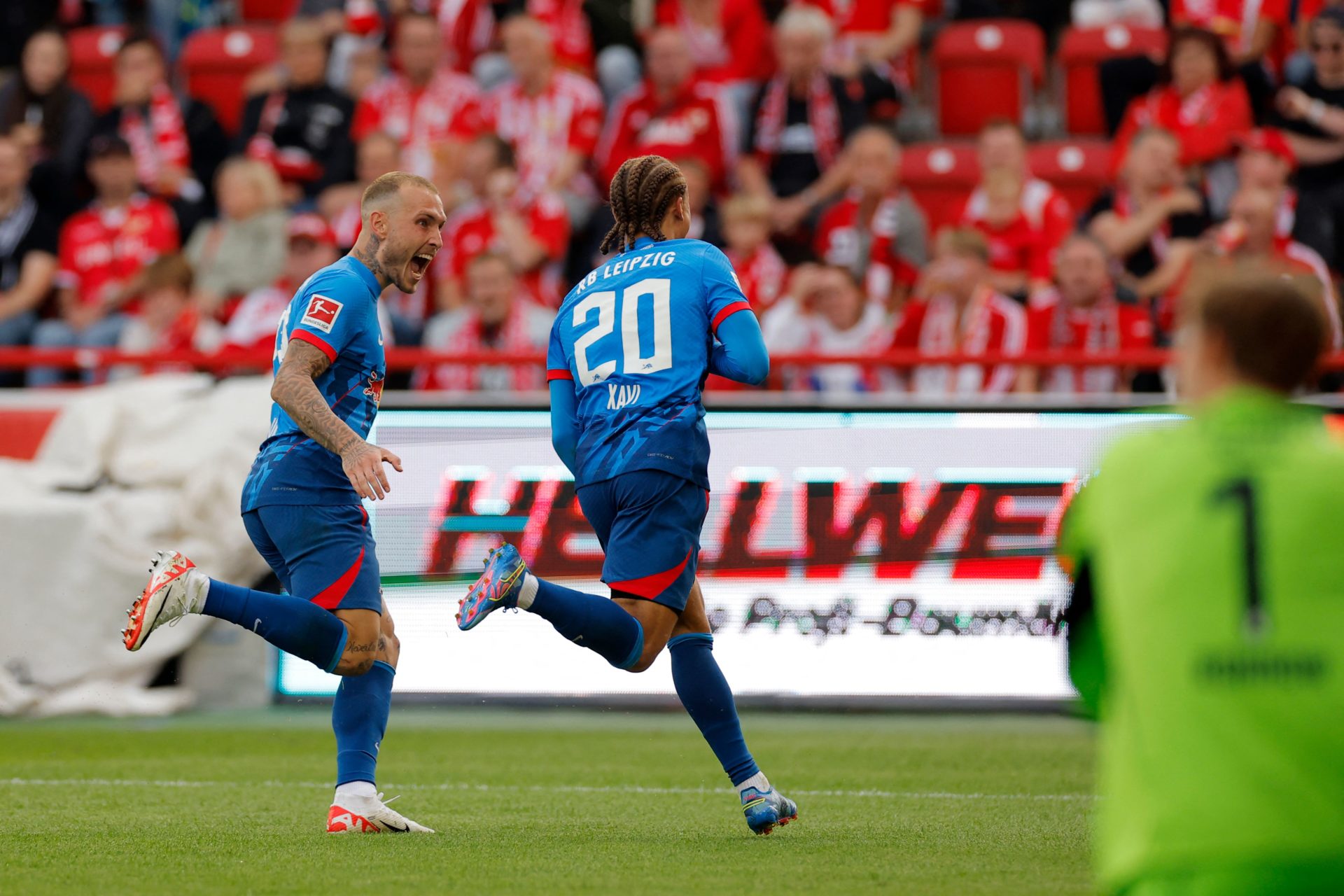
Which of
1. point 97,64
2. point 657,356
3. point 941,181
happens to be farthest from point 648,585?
point 97,64

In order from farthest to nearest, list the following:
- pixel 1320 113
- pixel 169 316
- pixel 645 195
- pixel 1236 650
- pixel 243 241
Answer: pixel 243 241 → pixel 169 316 → pixel 1320 113 → pixel 645 195 → pixel 1236 650

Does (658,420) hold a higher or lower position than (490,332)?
higher

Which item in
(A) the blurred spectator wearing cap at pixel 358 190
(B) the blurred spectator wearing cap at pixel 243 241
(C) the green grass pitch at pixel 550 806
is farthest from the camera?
(A) the blurred spectator wearing cap at pixel 358 190

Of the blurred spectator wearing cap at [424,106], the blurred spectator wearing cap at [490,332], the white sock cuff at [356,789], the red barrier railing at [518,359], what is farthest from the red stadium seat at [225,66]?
the white sock cuff at [356,789]

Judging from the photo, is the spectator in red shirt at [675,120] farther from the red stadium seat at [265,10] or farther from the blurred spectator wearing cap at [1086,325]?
the red stadium seat at [265,10]

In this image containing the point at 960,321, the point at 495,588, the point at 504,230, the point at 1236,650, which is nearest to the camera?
the point at 1236,650

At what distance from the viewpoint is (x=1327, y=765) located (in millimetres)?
2391

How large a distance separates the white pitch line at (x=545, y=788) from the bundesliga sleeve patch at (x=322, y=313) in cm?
222

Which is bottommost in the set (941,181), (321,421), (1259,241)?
(1259,241)

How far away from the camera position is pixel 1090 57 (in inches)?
517

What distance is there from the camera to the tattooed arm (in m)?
5.08

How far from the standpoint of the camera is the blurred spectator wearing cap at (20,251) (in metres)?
12.5

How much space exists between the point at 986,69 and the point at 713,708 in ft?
29.4

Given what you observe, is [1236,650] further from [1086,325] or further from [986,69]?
[986,69]
